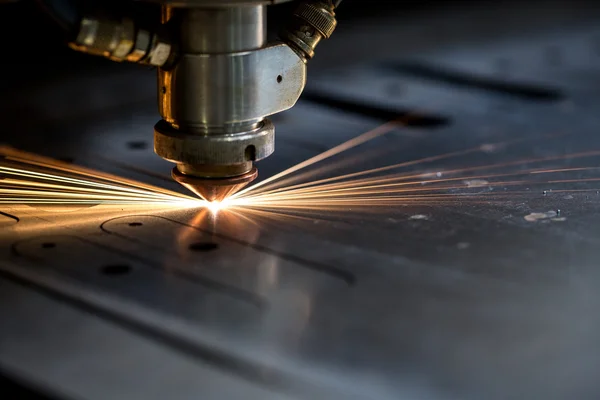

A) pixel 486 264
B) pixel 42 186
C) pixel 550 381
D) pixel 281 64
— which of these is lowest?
pixel 550 381

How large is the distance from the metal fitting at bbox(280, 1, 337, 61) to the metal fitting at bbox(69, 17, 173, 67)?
0.60 feet

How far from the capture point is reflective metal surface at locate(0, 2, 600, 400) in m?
0.94

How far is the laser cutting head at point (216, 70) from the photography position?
3.89ft

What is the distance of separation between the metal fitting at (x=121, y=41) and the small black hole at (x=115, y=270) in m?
0.26

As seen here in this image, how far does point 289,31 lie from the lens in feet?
4.28

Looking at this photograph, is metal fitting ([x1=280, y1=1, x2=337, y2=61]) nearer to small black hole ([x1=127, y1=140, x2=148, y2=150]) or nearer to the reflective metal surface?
the reflective metal surface

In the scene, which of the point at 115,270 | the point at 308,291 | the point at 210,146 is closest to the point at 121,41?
the point at 210,146

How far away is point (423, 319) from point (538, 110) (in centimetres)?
107

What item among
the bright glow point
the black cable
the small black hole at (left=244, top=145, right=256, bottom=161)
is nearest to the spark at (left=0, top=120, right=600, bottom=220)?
the bright glow point

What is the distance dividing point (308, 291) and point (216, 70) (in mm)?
314

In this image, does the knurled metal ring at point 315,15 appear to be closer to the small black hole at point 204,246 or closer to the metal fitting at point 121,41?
the metal fitting at point 121,41

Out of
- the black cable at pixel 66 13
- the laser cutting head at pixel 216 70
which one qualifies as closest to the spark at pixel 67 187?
the laser cutting head at pixel 216 70

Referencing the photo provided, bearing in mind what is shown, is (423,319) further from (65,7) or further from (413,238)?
(65,7)

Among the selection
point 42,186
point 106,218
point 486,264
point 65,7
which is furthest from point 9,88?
point 486,264
